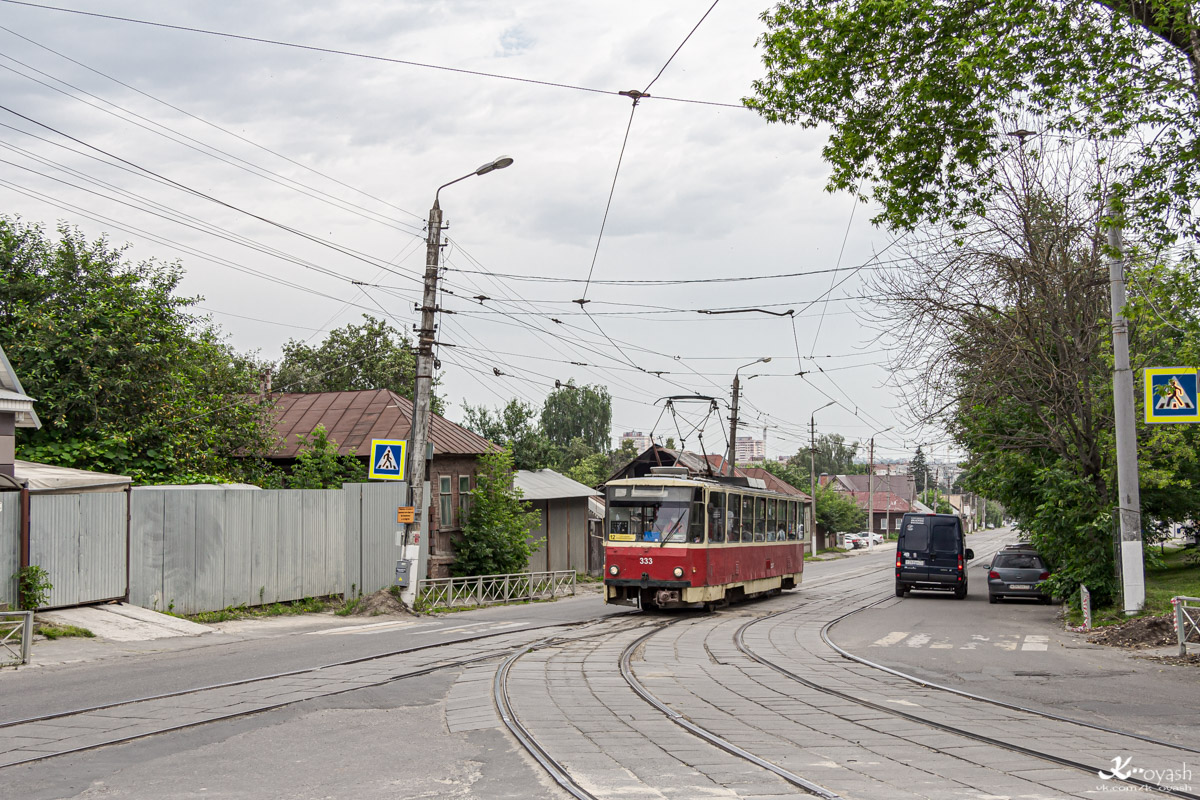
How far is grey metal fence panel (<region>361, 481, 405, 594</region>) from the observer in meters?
22.9

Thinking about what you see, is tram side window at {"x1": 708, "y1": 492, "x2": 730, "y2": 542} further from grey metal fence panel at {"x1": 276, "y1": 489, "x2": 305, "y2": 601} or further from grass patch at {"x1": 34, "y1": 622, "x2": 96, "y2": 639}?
grass patch at {"x1": 34, "y1": 622, "x2": 96, "y2": 639}

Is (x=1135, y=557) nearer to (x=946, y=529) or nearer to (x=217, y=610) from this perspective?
(x=946, y=529)

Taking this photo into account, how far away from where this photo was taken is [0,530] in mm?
14289

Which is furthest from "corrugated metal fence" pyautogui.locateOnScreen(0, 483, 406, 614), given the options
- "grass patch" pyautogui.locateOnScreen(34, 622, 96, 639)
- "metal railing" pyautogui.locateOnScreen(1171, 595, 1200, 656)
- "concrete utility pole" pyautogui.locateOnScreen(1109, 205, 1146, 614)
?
"metal railing" pyautogui.locateOnScreen(1171, 595, 1200, 656)

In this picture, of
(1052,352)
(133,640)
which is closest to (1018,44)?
(1052,352)

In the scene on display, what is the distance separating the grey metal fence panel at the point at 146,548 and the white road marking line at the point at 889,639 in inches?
484

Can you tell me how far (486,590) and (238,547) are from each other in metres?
8.87

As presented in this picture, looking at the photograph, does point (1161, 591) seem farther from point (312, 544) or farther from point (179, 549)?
point (179, 549)

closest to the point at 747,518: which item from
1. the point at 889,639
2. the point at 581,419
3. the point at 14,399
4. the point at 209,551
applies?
the point at 889,639

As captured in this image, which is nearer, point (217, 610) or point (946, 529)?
point (217, 610)

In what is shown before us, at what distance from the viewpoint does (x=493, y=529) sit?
2917 centimetres

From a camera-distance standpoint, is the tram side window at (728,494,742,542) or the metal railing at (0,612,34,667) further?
the tram side window at (728,494,742,542)

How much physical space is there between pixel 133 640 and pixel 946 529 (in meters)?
22.6

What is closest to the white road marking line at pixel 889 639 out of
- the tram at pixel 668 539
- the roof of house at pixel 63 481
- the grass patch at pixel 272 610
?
the tram at pixel 668 539
